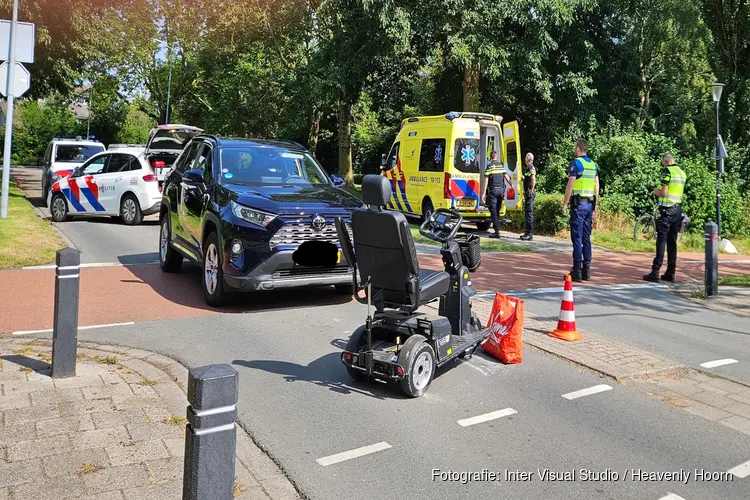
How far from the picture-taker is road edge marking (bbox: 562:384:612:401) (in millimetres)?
5102

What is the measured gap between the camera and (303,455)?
3.99 m

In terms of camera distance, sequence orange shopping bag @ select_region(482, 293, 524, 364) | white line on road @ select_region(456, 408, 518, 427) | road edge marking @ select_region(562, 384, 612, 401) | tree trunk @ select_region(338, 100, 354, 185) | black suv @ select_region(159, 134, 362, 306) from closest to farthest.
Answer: white line on road @ select_region(456, 408, 518, 427) → road edge marking @ select_region(562, 384, 612, 401) → orange shopping bag @ select_region(482, 293, 524, 364) → black suv @ select_region(159, 134, 362, 306) → tree trunk @ select_region(338, 100, 354, 185)

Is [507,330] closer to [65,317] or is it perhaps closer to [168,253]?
[65,317]

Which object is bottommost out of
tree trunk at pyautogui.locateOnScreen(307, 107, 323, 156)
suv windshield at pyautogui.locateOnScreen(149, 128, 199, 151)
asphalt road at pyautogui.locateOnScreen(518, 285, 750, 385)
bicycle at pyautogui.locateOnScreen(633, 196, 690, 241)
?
asphalt road at pyautogui.locateOnScreen(518, 285, 750, 385)

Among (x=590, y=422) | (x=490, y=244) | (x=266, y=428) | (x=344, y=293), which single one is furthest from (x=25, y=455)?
(x=490, y=244)

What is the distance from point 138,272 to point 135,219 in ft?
20.6

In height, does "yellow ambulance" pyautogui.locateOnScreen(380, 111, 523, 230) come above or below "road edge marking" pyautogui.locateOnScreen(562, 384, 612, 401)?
above

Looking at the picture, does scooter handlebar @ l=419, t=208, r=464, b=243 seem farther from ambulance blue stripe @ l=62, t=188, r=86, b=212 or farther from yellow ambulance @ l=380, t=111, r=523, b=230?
ambulance blue stripe @ l=62, t=188, r=86, b=212

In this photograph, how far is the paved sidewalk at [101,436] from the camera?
3490 mm

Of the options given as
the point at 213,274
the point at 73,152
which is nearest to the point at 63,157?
the point at 73,152

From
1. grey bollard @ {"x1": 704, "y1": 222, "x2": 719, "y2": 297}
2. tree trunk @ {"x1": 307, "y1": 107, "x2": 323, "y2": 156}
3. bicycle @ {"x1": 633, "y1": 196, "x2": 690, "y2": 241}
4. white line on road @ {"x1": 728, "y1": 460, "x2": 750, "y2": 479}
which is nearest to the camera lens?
white line on road @ {"x1": 728, "y1": 460, "x2": 750, "y2": 479}

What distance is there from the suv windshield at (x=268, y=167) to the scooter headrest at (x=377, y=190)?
3479mm

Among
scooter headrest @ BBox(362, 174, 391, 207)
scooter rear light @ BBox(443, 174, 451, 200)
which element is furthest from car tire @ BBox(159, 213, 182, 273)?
scooter rear light @ BBox(443, 174, 451, 200)

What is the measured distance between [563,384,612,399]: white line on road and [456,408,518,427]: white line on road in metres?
0.58
